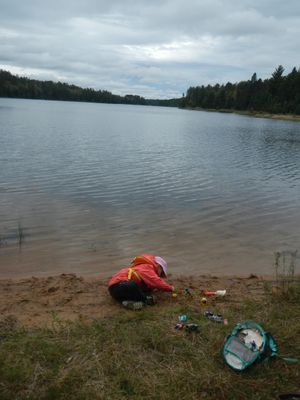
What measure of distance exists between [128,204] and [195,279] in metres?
6.33

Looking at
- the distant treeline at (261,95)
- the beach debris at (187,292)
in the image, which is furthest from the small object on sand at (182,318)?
the distant treeline at (261,95)

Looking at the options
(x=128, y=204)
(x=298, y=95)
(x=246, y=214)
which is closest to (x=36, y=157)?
(x=128, y=204)

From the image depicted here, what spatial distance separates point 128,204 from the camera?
549 inches

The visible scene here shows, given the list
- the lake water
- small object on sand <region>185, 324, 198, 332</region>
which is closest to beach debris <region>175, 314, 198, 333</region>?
small object on sand <region>185, 324, 198, 332</region>

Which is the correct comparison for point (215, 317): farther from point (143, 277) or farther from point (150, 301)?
point (143, 277)

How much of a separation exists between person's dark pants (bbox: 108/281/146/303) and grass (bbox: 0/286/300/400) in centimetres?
54

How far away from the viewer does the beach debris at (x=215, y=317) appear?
5668mm

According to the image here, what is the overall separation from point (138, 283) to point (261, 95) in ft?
422

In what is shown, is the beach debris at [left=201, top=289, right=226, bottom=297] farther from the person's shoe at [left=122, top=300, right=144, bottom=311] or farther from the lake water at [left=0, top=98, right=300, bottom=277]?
the lake water at [left=0, top=98, right=300, bottom=277]

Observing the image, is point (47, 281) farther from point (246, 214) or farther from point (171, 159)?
point (171, 159)


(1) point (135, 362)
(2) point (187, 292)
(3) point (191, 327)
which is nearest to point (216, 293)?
(2) point (187, 292)

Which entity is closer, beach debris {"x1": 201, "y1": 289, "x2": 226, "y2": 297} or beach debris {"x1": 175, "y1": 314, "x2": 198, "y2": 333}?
beach debris {"x1": 175, "y1": 314, "x2": 198, "y2": 333}

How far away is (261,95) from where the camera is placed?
125 metres

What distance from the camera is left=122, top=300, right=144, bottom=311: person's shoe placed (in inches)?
244
